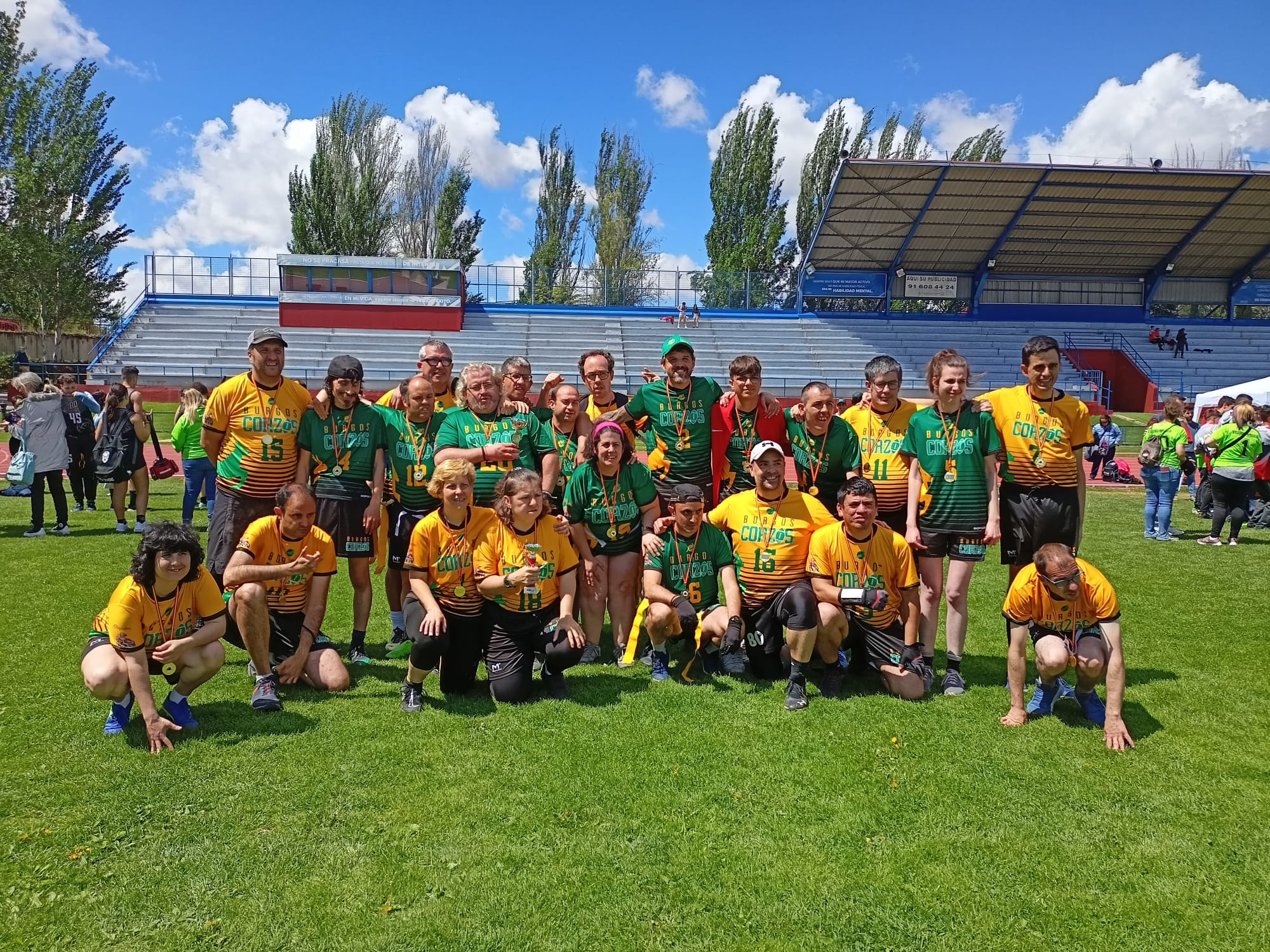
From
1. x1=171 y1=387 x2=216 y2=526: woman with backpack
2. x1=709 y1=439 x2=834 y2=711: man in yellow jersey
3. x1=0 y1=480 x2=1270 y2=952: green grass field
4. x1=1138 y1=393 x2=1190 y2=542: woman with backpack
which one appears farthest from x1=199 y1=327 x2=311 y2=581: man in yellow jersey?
x1=1138 y1=393 x2=1190 y2=542: woman with backpack

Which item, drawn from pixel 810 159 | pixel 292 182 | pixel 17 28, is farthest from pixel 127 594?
pixel 810 159

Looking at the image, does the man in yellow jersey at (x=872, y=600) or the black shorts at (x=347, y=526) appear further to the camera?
the black shorts at (x=347, y=526)

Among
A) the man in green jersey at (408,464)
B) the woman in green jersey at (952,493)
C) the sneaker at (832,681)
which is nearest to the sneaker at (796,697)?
the sneaker at (832,681)

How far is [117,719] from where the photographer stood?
4.44 metres

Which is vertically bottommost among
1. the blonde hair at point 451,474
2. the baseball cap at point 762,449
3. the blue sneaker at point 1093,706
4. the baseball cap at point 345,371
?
the blue sneaker at point 1093,706

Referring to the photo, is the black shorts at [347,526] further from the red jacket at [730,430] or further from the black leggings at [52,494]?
→ the black leggings at [52,494]

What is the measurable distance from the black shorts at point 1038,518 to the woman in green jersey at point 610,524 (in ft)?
7.71

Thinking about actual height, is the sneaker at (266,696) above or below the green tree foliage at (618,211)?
below

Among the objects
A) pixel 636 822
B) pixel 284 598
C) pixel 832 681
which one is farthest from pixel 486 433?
pixel 636 822

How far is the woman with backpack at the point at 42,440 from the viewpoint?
385 inches

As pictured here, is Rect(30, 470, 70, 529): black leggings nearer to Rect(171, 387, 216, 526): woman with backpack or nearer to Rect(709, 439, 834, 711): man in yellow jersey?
Rect(171, 387, 216, 526): woman with backpack

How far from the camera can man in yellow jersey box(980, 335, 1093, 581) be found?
5113mm

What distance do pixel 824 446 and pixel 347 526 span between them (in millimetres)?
3369

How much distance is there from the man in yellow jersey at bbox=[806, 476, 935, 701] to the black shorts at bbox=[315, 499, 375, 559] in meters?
3.02
